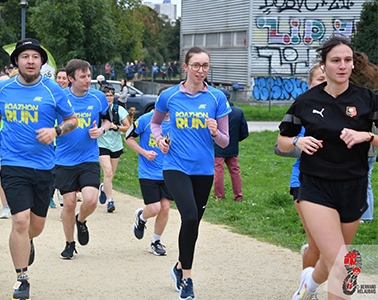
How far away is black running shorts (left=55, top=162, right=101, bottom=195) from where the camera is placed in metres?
6.68

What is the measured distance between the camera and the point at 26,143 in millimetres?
5230

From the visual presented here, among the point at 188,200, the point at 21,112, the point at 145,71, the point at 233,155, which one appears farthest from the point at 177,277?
the point at 145,71

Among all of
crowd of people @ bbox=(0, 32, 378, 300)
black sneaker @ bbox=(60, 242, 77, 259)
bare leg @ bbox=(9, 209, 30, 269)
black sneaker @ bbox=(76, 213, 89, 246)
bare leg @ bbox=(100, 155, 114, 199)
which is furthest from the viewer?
bare leg @ bbox=(100, 155, 114, 199)

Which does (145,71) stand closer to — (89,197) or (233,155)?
(233,155)

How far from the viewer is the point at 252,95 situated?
109 feet

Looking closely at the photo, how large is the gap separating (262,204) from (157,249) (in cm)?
379

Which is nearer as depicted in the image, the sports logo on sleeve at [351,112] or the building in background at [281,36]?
the sports logo on sleeve at [351,112]

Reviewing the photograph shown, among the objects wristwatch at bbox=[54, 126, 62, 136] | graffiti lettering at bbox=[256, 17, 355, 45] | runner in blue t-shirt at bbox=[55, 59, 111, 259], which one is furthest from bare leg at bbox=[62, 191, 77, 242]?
graffiti lettering at bbox=[256, 17, 355, 45]

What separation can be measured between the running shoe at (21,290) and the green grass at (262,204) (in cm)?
363

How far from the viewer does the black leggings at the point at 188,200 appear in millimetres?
5141

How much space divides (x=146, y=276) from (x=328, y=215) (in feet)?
8.44

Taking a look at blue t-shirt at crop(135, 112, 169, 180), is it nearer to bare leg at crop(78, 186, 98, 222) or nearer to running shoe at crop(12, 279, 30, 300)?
bare leg at crop(78, 186, 98, 222)

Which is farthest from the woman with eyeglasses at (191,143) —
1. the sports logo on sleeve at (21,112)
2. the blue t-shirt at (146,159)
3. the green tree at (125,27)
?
the green tree at (125,27)

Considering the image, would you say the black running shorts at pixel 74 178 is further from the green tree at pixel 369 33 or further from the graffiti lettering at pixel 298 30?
the graffiti lettering at pixel 298 30
